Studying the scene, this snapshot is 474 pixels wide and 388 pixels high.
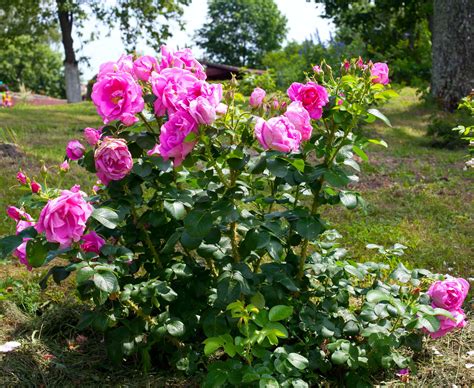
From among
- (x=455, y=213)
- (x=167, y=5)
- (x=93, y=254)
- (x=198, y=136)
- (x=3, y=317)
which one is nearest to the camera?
(x=198, y=136)

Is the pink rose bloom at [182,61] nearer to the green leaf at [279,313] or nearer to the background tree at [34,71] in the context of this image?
the green leaf at [279,313]

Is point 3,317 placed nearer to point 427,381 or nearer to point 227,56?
point 427,381

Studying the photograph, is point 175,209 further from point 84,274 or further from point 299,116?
point 299,116

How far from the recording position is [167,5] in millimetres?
19500

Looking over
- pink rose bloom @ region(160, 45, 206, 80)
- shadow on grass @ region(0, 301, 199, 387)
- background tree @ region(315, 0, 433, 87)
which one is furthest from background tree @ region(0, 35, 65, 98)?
pink rose bloom @ region(160, 45, 206, 80)

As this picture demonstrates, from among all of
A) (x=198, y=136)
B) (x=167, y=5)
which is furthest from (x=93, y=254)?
(x=167, y=5)

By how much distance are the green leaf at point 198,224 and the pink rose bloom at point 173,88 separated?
35 cm

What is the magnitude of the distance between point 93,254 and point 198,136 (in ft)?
1.74

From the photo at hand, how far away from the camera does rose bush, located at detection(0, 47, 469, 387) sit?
182 cm

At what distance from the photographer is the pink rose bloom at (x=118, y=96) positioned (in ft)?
6.06

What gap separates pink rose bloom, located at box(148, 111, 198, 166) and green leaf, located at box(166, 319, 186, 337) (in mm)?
632

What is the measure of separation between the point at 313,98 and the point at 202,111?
425 mm

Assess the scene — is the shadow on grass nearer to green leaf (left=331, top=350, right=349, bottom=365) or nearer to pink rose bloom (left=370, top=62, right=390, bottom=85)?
green leaf (left=331, top=350, right=349, bottom=365)

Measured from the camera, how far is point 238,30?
6806 centimetres
